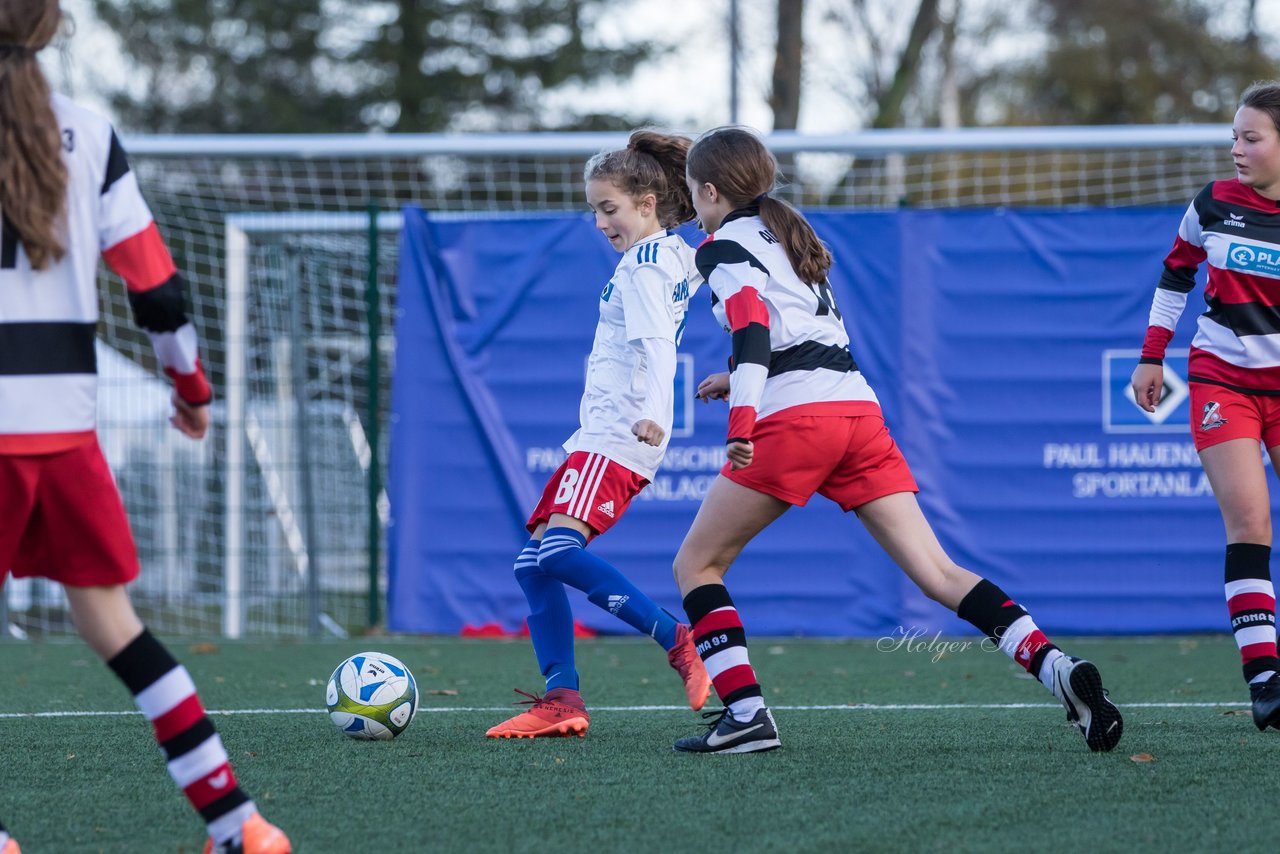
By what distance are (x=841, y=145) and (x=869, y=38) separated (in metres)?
15.1

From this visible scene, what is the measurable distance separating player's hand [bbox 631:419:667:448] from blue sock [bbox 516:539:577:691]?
669mm

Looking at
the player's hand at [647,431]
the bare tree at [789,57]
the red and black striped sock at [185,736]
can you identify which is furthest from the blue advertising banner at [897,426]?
the bare tree at [789,57]

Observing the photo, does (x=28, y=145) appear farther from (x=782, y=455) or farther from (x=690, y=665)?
(x=690, y=665)

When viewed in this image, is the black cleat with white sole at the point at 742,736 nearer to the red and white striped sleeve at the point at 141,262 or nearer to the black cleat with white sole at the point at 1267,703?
the black cleat with white sole at the point at 1267,703

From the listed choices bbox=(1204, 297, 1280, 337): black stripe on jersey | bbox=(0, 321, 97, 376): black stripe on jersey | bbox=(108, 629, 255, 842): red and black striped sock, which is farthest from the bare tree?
bbox=(108, 629, 255, 842): red and black striped sock

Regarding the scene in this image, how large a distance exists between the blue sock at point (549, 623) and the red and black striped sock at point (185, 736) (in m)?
1.93

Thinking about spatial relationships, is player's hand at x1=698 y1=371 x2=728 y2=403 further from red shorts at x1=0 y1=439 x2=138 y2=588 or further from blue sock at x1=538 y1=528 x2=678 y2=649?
red shorts at x1=0 y1=439 x2=138 y2=588

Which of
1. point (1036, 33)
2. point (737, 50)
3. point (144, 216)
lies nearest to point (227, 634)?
point (144, 216)

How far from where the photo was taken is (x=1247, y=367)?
456 cm

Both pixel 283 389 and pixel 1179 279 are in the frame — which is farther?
pixel 283 389

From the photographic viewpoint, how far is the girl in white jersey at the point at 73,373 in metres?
2.75

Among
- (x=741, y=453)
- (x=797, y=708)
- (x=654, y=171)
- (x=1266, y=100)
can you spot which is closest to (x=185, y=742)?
(x=741, y=453)

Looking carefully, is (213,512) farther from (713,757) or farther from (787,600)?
(713,757)

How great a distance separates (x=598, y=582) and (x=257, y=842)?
1.90 metres
